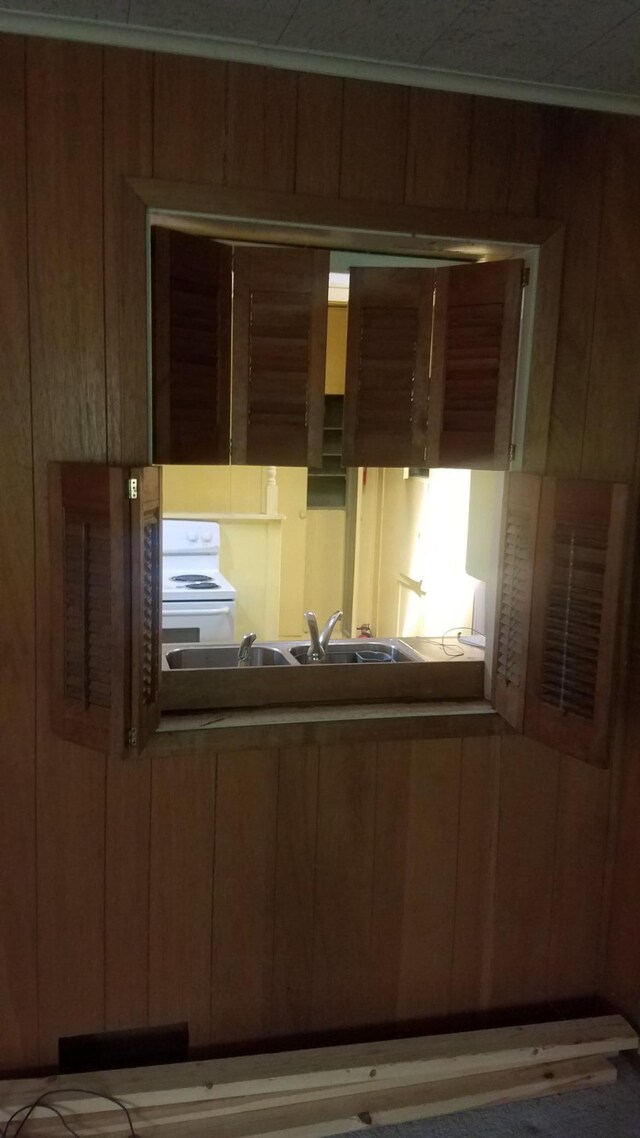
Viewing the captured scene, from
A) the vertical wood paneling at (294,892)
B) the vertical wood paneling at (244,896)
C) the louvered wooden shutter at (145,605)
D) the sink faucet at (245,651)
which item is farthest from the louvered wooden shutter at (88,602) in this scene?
the sink faucet at (245,651)

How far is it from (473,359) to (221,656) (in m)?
1.34

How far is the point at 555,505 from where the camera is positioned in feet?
6.73

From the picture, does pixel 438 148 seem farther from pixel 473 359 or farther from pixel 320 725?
pixel 320 725

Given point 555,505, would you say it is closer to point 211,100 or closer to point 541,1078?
point 211,100

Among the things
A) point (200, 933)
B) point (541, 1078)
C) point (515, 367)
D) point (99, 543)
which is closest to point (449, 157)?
point (515, 367)

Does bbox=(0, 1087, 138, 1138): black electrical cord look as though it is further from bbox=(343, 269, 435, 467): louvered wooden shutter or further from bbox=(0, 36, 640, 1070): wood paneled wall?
bbox=(343, 269, 435, 467): louvered wooden shutter

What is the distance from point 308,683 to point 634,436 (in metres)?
1.10

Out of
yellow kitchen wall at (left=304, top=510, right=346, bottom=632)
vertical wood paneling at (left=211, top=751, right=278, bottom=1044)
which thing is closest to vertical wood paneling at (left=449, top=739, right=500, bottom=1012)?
vertical wood paneling at (left=211, top=751, right=278, bottom=1044)

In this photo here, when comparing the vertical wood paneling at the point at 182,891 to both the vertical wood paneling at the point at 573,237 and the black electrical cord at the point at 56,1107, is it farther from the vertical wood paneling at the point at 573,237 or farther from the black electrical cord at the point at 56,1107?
the vertical wood paneling at the point at 573,237

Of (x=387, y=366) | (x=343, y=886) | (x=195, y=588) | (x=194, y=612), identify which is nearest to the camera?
(x=387, y=366)

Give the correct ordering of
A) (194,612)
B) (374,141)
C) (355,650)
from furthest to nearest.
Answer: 1. (194,612)
2. (355,650)
3. (374,141)

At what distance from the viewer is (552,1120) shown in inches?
84.6

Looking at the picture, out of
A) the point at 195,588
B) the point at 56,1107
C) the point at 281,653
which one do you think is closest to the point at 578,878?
the point at 281,653

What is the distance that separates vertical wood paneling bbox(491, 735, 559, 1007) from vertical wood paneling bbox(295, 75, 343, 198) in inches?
59.7
